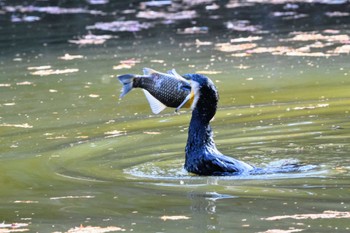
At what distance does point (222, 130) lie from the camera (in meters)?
10.2

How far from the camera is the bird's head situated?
8039mm

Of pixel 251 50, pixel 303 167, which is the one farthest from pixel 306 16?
pixel 303 167

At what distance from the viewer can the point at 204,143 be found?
27.1 feet

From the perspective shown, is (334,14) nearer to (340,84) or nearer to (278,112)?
(340,84)

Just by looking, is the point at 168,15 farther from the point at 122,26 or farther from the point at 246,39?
the point at 246,39

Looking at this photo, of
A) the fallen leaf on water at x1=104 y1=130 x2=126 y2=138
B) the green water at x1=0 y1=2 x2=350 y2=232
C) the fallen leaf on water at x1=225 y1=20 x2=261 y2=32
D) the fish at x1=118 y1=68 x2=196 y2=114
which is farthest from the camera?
the fallen leaf on water at x1=225 y1=20 x2=261 y2=32

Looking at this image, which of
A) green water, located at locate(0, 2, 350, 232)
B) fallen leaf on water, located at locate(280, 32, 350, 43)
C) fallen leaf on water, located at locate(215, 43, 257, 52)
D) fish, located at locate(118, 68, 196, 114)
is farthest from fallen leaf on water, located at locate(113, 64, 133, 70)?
fish, located at locate(118, 68, 196, 114)

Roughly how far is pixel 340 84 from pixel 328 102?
1229 millimetres

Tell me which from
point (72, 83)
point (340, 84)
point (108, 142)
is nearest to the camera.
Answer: point (108, 142)

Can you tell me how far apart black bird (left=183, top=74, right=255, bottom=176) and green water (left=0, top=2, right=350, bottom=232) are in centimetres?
14

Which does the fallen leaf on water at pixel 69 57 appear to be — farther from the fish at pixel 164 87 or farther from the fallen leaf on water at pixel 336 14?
the fish at pixel 164 87

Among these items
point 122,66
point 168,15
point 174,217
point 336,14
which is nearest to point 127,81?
point 174,217

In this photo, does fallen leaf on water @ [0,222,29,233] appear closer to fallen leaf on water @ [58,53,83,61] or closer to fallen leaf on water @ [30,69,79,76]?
fallen leaf on water @ [30,69,79,76]

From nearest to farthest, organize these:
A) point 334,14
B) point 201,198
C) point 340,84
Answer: point 201,198 < point 340,84 < point 334,14
